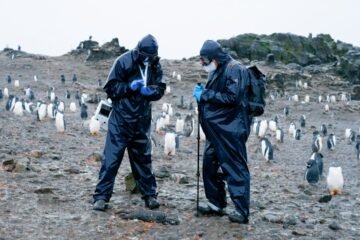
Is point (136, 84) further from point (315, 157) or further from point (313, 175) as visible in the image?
point (315, 157)

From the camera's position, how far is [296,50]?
145 feet

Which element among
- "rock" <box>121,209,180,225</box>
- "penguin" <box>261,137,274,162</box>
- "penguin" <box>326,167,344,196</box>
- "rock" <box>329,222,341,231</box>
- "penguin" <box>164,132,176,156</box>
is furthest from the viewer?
"penguin" <box>261,137,274,162</box>

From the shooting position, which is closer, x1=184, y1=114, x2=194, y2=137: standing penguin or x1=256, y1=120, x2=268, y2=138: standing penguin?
x1=184, y1=114, x2=194, y2=137: standing penguin

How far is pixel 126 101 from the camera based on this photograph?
5195 millimetres

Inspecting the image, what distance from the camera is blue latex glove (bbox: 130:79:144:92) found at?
16.6 ft

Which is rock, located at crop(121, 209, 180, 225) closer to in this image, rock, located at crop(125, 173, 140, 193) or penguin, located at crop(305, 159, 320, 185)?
rock, located at crop(125, 173, 140, 193)

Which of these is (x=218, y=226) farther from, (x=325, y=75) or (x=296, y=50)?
(x=296, y=50)

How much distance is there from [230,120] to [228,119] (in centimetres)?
2

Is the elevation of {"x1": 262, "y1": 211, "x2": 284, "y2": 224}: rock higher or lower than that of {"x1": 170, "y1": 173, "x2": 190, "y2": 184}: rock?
lower

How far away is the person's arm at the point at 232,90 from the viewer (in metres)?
4.74

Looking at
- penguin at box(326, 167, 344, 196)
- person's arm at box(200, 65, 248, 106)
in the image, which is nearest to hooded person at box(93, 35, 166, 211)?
person's arm at box(200, 65, 248, 106)

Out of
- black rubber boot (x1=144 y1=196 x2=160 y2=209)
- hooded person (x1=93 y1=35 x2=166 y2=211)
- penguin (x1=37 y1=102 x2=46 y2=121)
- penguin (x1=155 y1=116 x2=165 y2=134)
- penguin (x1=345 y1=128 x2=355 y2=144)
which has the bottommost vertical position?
penguin (x1=345 y1=128 x2=355 y2=144)

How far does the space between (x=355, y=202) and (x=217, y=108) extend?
10.1ft

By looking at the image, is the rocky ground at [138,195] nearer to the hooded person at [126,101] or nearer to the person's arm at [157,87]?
the hooded person at [126,101]
